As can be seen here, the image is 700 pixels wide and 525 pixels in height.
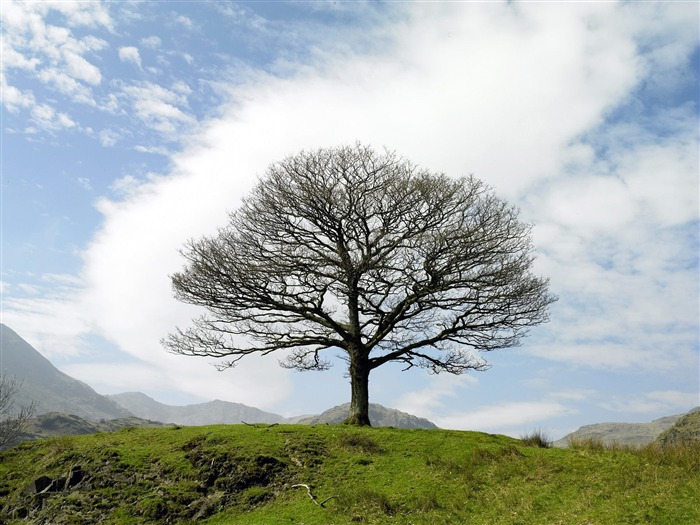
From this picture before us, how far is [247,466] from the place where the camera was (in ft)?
57.6

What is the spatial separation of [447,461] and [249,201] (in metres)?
15.3

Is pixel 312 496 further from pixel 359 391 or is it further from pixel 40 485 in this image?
pixel 40 485

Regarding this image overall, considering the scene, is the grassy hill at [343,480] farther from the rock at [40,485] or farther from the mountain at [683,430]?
the mountain at [683,430]

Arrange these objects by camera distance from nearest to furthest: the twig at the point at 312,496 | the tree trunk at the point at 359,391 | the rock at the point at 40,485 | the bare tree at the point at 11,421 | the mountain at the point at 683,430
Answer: the twig at the point at 312,496
the rock at the point at 40,485
the tree trunk at the point at 359,391
the mountain at the point at 683,430
the bare tree at the point at 11,421

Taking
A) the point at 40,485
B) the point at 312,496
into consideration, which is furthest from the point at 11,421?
the point at 312,496

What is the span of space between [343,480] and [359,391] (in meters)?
7.64

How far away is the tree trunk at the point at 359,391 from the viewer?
2366 cm

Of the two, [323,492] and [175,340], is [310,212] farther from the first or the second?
[323,492]

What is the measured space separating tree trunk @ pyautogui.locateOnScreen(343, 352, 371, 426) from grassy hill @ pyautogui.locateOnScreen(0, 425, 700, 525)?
2318 millimetres

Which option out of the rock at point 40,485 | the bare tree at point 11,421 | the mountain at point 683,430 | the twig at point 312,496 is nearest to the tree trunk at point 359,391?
the twig at point 312,496

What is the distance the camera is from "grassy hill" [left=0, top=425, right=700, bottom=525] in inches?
532

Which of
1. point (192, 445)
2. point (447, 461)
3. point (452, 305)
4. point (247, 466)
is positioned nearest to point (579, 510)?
point (447, 461)

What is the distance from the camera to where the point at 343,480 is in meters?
16.6

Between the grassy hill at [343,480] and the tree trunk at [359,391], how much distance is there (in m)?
2.32
